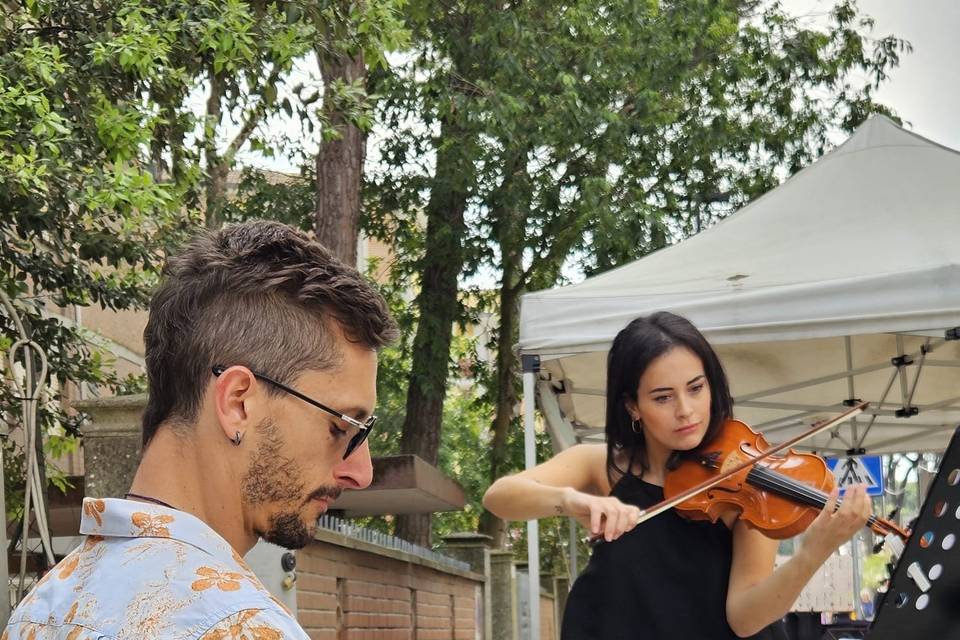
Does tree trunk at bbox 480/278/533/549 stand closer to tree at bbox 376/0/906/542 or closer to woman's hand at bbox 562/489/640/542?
tree at bbox 376/0/906/542

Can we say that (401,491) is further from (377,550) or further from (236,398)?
(236,398)

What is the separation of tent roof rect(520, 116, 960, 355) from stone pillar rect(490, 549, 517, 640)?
7263 mm

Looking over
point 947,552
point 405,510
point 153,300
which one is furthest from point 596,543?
point 405,510

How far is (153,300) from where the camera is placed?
134 cm

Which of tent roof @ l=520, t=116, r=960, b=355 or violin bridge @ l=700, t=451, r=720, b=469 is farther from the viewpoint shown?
tent roof @ l=520, t=116, r=960, b=355

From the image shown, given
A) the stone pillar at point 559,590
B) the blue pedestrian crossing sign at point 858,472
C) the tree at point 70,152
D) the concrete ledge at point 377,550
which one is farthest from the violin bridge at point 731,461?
the stone pillar at point 559,590

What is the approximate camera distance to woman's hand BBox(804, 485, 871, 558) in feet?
9.29

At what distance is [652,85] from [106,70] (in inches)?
346

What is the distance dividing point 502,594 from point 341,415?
40.7 feet

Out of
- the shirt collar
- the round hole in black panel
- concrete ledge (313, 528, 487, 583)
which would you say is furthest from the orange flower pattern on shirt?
concrete ledge (313, 528, 487, 583)

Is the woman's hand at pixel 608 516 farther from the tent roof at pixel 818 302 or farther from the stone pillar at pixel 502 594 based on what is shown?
the stone pillar at pixel 502 594

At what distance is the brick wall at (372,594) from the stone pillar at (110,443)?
1181 millimetres

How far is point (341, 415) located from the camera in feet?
4.27

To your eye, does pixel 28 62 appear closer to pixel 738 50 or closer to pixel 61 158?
pixel 61 158
